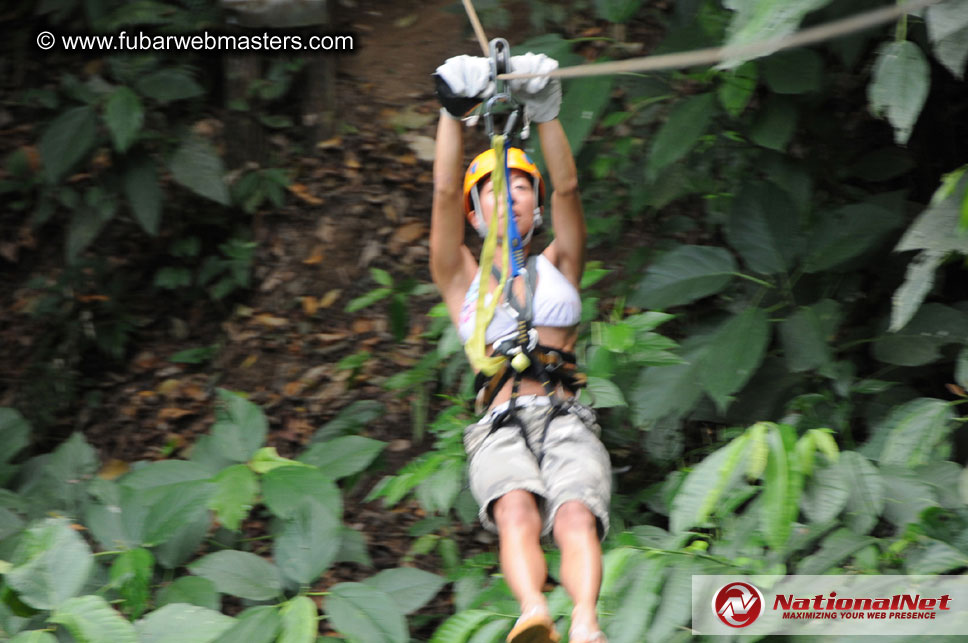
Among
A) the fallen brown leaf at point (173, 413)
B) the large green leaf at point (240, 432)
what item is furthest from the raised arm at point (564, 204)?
the fallen brown leaf at point (173, 413)

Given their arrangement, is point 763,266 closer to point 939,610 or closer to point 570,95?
point 570,95

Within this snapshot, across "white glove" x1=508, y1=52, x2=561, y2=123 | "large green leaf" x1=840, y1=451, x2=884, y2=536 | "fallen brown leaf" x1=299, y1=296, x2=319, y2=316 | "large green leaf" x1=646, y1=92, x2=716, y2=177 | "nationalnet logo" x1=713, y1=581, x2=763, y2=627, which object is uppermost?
"white glove" x1=508, y1=52, x2=561, y2=123

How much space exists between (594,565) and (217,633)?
1.18m

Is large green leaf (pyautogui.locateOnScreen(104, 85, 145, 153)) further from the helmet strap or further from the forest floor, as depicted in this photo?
the helmet strap

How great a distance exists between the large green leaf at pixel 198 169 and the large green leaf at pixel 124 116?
1.37 feet

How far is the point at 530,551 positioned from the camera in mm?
2410

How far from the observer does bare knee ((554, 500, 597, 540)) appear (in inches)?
95.6

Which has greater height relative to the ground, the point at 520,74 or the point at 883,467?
the point at 520,74

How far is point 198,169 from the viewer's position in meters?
4.89

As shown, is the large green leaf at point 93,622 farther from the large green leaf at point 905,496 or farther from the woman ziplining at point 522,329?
the large green leaf at point 905,496

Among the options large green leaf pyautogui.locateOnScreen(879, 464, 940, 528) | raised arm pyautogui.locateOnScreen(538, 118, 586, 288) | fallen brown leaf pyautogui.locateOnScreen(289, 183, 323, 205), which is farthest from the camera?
fallen brown leaf pyautogui.locateOnScreen(289, 183, 323, 205)

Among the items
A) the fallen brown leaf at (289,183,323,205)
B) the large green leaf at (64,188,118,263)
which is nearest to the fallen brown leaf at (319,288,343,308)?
the fallen brown leaf at (289,183,323,205)

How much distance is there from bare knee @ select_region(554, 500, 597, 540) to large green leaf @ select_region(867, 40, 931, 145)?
1.26m

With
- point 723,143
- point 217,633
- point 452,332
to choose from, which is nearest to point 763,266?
point 723,143
